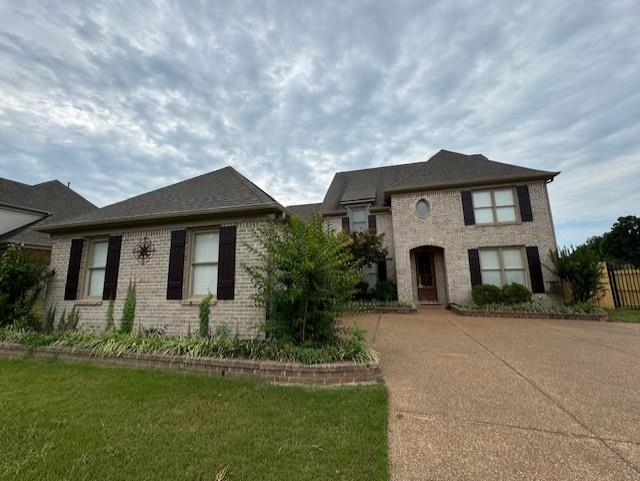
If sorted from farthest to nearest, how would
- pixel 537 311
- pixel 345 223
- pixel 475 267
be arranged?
pixel 345 223, pixel 475 267, pixel 537 311

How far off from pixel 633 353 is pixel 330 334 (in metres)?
5.75

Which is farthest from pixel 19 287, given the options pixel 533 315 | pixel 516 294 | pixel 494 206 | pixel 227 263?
pixel 494 206

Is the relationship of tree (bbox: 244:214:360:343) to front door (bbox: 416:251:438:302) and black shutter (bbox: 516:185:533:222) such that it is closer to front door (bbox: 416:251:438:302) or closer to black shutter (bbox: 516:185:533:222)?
front door (bbox: 416:251:438:302)

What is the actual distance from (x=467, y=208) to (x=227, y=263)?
1075 cm

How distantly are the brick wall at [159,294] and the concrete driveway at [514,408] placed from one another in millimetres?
3205

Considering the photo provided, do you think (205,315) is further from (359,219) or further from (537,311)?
(359,219)

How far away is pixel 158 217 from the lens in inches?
249

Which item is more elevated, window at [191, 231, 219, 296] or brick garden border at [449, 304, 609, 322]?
window at [191, 231, 219, 296]

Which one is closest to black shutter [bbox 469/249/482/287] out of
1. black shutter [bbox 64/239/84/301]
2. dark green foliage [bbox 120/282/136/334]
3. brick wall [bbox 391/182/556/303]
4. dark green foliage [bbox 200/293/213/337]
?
brick wall [bbox 391/182/556/303]

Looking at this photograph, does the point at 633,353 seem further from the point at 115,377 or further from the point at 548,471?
the point at 115,377

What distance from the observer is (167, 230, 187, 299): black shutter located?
6.16 m

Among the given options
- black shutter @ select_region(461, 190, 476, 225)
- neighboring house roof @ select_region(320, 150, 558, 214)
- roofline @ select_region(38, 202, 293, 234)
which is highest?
neighboring house roof @ select_region(320, 150, 558, 214)

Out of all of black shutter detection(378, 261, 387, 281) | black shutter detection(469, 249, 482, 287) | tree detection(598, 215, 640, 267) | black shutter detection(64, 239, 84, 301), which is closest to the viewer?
black shutter detection(64, 239, 84, 301)

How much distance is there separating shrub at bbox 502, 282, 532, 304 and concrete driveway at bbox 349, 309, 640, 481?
13.1ft
